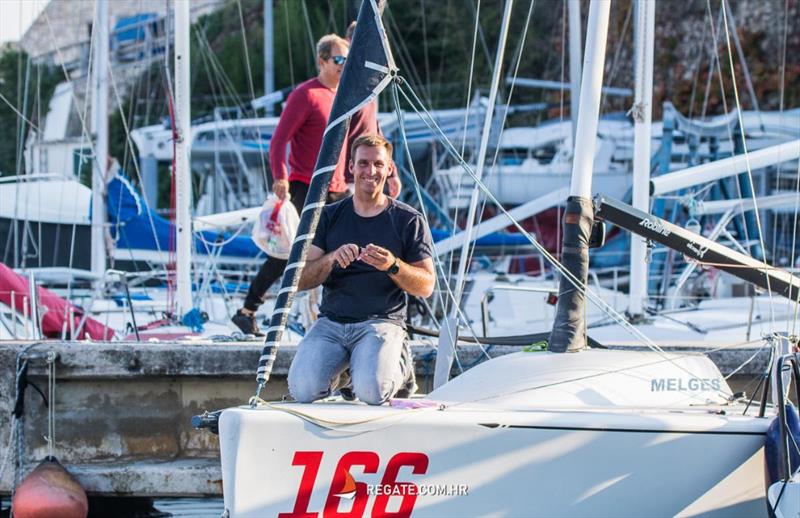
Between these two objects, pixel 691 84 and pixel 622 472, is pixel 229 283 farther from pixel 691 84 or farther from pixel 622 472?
pixel 691 84

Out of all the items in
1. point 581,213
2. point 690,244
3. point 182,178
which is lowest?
point 690,244

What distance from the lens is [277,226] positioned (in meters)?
7.41

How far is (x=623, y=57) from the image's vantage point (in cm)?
2845

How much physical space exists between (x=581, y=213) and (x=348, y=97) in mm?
1194

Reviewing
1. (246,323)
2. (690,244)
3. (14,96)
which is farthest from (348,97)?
(14,96)

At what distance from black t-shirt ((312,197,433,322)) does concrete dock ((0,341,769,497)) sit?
1216mm

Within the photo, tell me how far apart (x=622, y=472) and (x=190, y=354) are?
2.57 m

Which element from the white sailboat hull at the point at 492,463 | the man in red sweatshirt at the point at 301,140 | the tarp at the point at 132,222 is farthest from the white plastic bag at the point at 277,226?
the tarp at the point at 132,222

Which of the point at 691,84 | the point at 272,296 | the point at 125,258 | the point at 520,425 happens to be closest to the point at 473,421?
the point at 520,425

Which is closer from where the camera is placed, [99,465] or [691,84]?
[99,465]

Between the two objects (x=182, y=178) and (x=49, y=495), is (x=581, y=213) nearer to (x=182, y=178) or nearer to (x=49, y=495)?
(x=49, y=495)

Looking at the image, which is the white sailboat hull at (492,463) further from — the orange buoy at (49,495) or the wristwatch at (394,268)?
the orange buoy at (49,495)

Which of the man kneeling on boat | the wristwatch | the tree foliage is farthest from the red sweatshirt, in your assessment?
the tree foliage

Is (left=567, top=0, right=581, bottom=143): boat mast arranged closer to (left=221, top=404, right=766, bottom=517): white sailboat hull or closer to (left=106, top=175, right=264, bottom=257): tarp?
(left=106, top=175, right=264, bottom=257): tarp
